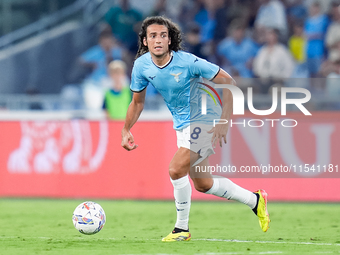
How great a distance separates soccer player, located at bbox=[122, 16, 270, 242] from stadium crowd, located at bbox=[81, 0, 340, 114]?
611 cm

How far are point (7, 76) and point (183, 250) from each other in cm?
906

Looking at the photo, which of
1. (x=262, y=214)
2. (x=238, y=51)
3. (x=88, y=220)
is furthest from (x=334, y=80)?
(x=88, y=220)

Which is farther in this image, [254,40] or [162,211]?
[254,40]

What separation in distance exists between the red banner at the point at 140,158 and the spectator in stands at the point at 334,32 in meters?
3.11

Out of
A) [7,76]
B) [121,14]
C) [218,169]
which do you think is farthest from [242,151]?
[7,76]

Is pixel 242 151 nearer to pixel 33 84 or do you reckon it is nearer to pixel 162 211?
pixel 162 211

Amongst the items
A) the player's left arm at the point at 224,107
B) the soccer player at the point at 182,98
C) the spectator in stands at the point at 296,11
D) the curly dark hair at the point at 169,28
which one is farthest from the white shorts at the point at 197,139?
the spectator in stands at the point at 296,11

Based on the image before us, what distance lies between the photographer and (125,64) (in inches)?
506

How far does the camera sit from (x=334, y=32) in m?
12.4

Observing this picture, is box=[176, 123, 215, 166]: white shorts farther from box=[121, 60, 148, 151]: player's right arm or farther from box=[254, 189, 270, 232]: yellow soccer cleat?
box=[254, 189, 270, 232]: yellow soccer cleat

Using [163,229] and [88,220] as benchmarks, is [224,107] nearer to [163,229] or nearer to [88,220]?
[88,220]

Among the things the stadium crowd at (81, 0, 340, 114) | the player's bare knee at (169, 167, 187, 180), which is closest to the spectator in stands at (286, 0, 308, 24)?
the stadium crowd at (81, 0, 340, 114)

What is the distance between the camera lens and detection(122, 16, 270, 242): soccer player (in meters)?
5.93

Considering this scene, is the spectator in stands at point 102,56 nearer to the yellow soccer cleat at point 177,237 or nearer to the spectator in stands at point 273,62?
the spectator in stands at point 273,62
